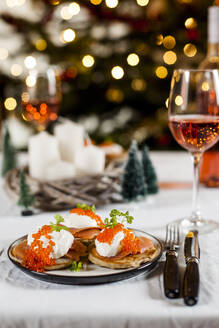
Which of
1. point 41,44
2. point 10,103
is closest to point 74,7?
point 41,44

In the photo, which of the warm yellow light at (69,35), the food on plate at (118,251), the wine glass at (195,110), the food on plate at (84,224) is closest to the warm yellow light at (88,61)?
the warm yellow light at (69,35)

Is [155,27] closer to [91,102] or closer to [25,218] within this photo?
[91,102]

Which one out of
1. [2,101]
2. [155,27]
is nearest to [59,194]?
[155,27]

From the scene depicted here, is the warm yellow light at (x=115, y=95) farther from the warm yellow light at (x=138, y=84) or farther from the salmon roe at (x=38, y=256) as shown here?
the salmon roe at (x=38, y=256)

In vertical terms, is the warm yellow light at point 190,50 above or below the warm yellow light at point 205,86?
above

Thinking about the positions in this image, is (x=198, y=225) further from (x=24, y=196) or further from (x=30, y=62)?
(x=30, y=62)

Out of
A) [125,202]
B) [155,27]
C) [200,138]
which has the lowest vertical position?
[125,202]

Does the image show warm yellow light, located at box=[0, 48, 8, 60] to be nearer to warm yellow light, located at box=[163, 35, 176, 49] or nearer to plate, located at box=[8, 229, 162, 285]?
warm yellow light, located at box=[163, 35, 176, 49]
